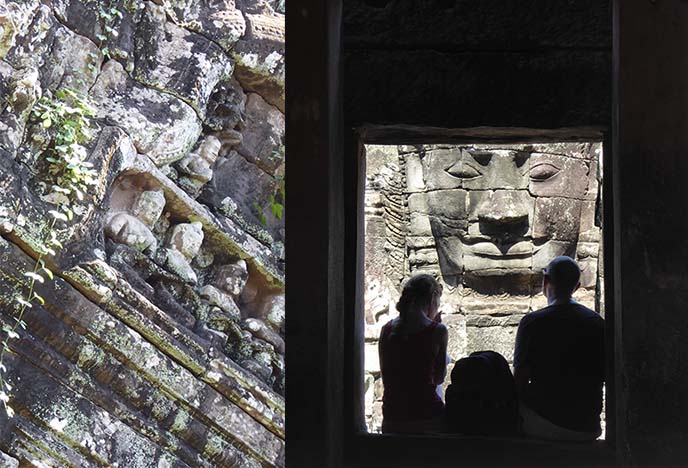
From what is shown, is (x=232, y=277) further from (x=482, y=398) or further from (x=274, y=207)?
(x=482, y=398)

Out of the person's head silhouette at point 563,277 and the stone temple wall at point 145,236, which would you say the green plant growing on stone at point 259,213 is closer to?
the stone temple wall at point 145,236

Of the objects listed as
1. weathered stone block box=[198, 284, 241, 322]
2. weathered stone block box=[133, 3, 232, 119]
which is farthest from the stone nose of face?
weathered stone block box=[133, 3, 232, 119]

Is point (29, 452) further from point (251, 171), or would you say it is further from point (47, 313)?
point (251, 171)

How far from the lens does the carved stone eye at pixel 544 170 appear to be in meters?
10.5

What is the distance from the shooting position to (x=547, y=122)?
11.8ft

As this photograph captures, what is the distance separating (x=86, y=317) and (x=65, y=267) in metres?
0.37

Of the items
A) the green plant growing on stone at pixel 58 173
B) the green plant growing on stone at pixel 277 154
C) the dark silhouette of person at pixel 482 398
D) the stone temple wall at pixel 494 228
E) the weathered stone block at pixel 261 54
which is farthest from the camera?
the stone temple wall at pixel 494 228

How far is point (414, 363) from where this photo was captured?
13.5ft

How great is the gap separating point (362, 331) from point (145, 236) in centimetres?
429

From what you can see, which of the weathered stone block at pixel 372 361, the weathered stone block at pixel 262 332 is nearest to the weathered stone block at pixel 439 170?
the weathered stone block at pixel 372 361

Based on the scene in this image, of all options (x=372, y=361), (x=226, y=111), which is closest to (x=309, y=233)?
(x=226, y=111)

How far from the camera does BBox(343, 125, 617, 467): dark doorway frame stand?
313 cm

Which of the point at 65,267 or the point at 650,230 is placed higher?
the point at 65,267

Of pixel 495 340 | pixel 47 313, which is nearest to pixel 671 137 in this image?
pixel 47 313
